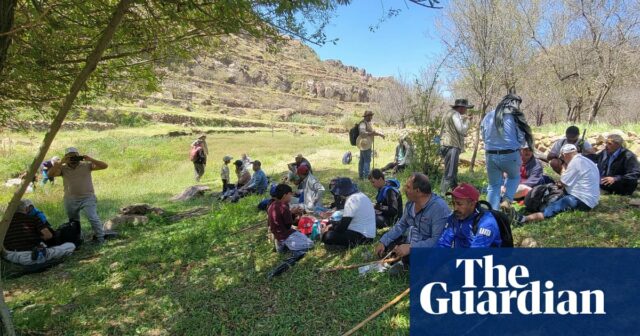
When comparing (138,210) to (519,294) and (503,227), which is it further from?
(519,294)

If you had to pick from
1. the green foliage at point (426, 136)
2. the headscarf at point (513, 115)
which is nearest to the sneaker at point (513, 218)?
the headscarf at point (513, 115)

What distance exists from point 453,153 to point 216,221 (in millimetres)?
4117

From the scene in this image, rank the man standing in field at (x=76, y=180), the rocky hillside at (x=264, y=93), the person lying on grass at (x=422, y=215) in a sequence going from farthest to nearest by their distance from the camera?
the rocky hillside at (x=264, y=93)
the man standing in field at (x=76, y=180)
the person lying on grass at (x=422, y=215)

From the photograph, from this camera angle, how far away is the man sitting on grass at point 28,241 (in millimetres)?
4980

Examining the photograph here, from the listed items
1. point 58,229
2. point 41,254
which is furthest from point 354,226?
point 58,229

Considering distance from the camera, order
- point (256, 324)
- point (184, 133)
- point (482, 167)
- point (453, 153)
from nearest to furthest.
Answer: point (256, 324) → point (453, 153) → point (482, 167) → point (184, 133)

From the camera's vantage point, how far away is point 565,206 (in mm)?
4598

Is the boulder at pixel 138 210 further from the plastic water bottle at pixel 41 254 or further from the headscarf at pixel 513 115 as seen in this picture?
the headscarf at pixel 513 115

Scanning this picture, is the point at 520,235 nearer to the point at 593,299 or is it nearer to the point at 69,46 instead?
the point at 593,299

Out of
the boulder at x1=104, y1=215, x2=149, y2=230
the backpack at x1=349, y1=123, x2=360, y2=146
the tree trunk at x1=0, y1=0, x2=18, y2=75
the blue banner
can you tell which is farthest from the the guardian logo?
the boulder at x1=104, y1=215, x2=149, y2=230

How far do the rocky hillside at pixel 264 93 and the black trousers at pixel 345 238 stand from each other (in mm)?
38226

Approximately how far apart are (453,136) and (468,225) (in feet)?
10.1

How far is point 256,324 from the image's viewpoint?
3.25 m

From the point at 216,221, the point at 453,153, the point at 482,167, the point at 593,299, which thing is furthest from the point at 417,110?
the point at 593,299
